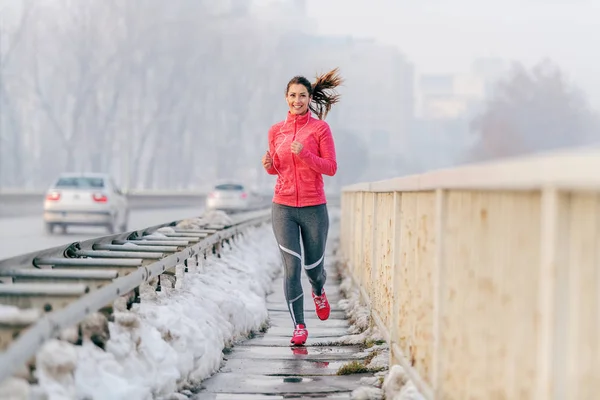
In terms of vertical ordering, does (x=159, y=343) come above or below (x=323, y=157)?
below

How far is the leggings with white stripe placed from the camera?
26.8 ft

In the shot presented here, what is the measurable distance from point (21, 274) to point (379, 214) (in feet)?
12.0

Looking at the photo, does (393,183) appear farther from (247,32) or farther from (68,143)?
(247,32)

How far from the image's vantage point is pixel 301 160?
7.95m

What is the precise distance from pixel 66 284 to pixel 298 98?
2776 mm

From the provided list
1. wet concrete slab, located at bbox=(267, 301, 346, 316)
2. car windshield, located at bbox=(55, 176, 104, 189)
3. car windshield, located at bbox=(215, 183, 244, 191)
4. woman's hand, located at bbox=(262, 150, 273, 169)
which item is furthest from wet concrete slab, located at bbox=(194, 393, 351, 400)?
car windshield, located at bbox=(215, 183, 244, 191)

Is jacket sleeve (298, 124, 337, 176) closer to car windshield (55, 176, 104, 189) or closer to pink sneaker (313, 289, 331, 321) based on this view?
pink sneaker (313, 289, 331, 321)

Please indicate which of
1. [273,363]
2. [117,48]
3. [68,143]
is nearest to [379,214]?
[273,363]

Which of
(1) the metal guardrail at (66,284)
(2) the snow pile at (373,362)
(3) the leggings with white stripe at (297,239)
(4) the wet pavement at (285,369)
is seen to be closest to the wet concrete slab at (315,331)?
(4) the wet pavement at (285,369)

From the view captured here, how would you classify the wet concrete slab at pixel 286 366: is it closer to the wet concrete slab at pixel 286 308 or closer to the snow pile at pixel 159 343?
the snow pile at pixel 159 343

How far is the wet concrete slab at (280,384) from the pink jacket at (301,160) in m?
1.71

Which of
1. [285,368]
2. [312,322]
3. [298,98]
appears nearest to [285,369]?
[285,368]

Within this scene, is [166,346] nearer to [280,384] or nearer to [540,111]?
[280,384]

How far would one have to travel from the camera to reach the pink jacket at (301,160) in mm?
8023
